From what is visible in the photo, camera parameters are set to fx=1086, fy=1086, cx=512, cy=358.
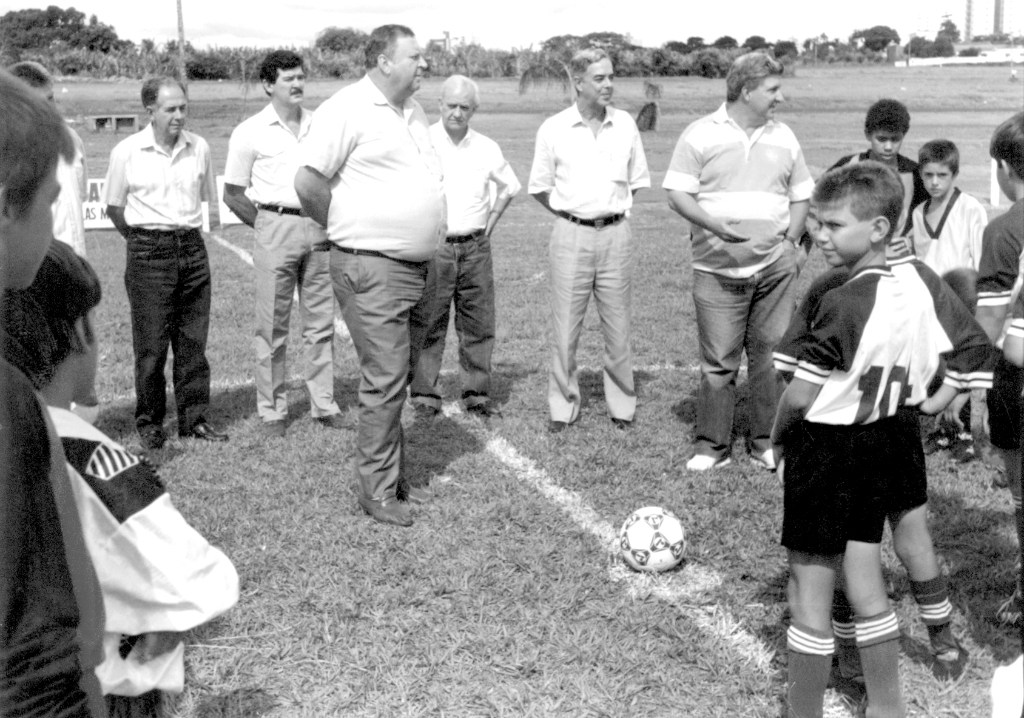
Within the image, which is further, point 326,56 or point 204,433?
point 326,56

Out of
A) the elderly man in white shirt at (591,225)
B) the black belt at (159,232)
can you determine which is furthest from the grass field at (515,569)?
the black belt at (159,232)

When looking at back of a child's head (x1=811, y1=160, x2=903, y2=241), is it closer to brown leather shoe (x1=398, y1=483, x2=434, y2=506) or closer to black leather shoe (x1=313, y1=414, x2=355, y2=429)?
brown leather shoe (x1=398, y1=483, x2=434, y2=506)

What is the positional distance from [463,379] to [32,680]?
6390 millimetres

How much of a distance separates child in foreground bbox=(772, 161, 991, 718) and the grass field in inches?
17.5

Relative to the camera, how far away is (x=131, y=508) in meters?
1.71

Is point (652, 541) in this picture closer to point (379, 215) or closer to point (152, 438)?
point (379, 215)

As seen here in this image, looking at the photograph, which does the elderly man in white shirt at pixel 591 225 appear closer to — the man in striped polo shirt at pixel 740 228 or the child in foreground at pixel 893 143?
the man in striped polo shirt at pixel 740 228

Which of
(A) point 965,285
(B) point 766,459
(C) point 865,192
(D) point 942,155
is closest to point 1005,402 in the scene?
(A) point 965,285

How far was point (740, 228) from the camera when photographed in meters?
6.34

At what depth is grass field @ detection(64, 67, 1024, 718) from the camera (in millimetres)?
3895

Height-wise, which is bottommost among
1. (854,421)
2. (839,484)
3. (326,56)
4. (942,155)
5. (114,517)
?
(839,484)

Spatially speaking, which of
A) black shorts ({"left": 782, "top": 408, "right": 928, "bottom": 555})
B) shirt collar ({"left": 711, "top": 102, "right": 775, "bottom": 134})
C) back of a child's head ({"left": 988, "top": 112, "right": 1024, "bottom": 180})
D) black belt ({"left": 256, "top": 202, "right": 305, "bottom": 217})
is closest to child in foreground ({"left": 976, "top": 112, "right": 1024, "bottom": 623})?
back of a child's head ({"left": 988, "top": 112, "right": 1024, "bottom": 180})

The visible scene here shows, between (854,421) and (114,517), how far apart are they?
2.39 meters

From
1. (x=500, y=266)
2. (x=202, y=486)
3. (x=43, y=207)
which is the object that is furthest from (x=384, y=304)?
(x=500, y=266)
